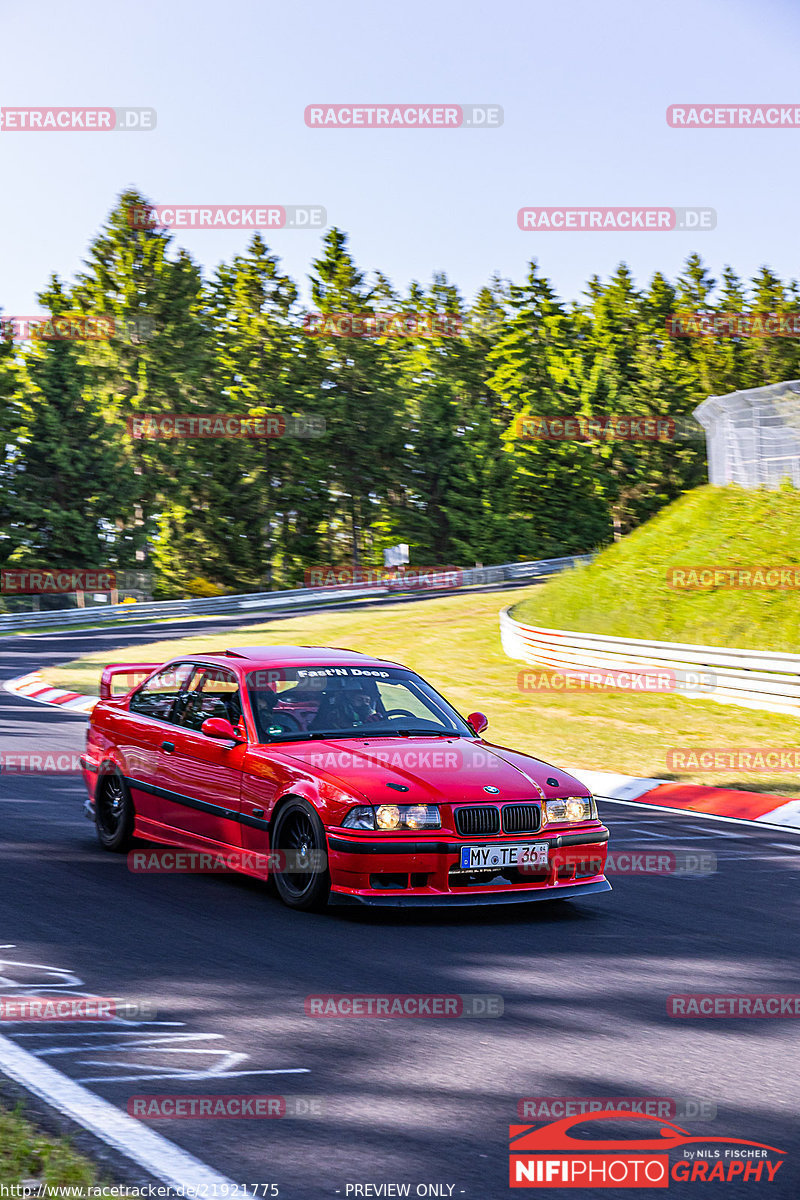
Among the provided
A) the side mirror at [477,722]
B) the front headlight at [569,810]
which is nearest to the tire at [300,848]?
the front headlight at [569,810]

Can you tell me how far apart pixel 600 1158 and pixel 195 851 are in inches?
187

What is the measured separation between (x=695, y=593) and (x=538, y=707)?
5.68 meters

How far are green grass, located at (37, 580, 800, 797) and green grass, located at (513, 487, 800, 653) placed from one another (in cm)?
167

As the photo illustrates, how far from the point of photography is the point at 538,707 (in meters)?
18.7

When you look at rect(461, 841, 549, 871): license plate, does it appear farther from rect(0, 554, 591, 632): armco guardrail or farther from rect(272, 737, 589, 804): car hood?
rect(0, 554, 591, 632): armco guardrail

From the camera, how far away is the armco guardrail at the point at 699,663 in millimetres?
16438

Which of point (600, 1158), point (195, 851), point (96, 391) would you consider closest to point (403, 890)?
point (195, 851)

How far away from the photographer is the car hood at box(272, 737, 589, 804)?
24.0 feet

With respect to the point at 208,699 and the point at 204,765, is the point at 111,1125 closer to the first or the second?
the point at 204,765

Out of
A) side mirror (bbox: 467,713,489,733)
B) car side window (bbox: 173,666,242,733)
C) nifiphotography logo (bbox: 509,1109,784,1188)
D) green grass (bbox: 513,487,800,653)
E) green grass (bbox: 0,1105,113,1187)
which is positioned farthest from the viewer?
green grass (bbox: 513,487,800,653)

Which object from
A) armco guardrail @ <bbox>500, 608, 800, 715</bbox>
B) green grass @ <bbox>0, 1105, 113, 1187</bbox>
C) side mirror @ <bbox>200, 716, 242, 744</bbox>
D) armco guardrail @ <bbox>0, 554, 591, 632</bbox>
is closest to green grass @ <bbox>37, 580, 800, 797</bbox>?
armco guardrail @ <bbox>500, 608, 800, 715</bbox>

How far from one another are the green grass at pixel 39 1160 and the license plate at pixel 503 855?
3.46 metres

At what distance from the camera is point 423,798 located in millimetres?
7270

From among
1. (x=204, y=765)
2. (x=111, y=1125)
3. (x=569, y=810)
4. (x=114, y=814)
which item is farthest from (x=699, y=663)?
(x=111, y=1125)
